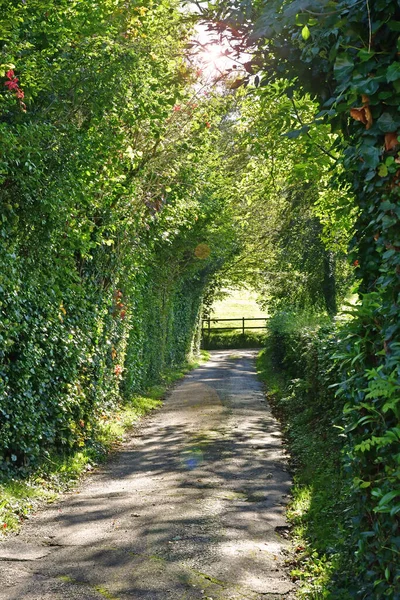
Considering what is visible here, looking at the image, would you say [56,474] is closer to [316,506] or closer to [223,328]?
[316,506]

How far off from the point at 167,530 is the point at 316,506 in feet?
6.19

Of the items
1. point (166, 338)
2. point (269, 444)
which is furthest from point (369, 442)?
point (166, 338)

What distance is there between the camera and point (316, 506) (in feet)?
29.4

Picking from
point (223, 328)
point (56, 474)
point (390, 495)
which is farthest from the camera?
point (223, 328)

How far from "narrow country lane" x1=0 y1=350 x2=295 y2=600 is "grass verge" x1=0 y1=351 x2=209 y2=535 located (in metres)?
0.23

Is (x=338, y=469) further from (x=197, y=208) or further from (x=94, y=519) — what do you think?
(x=197, y=208)

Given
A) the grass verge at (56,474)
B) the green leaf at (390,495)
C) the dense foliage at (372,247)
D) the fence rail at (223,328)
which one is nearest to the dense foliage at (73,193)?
the grass verge at (56,474)

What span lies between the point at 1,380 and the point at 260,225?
121 feet

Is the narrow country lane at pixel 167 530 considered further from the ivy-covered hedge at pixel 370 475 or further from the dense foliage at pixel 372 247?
the dense foliage at pixel 372 247

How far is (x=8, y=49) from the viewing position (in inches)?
370

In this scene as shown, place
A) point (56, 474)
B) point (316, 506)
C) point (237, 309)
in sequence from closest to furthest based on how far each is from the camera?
point (316, 506)
point (56, 474)
point (237, 309)

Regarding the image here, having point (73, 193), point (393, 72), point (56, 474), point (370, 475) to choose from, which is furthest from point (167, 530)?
point (393, 72)

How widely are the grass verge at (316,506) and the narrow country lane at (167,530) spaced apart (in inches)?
7.8

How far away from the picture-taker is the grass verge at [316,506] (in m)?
6.33
